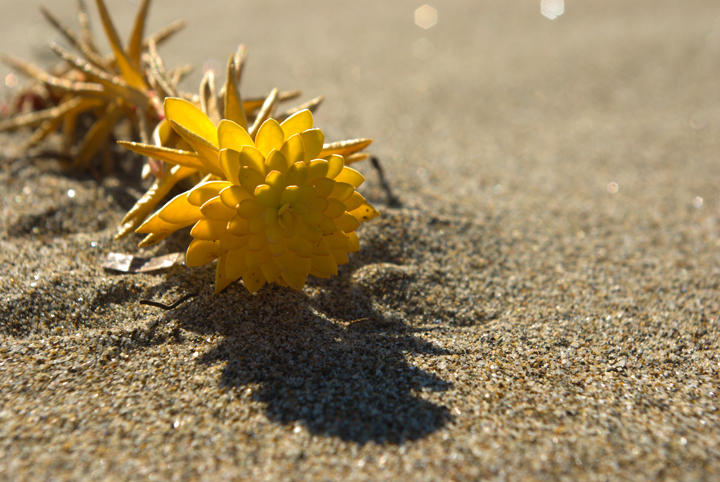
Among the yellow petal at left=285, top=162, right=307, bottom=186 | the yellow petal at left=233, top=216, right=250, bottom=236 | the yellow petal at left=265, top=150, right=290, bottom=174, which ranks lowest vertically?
the yellow petal at left=233, top=216, right=250, bottom=236

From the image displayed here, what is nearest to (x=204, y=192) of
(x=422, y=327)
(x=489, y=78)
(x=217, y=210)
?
(x=217, y=210)

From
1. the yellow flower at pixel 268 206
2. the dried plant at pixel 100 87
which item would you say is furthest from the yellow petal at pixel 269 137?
the dried plant at pixel 100 87

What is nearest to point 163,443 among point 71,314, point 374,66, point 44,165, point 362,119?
point 71,314

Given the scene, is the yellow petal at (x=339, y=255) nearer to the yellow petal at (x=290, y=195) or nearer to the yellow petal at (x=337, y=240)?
the yellow petal at (x=337, y=240)

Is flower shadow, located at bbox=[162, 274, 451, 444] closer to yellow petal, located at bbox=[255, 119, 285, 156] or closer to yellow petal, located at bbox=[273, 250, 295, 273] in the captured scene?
yellow petal, located at bbox=[273, 250, 295, 273]

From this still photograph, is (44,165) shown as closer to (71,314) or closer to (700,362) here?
(71,314)

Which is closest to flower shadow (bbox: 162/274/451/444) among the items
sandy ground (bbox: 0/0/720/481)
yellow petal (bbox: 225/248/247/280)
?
sandy ground (bbox: 0/0/720/481)

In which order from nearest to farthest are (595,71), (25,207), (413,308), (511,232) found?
(413,308) < (25,207) < (511,232) < (595,71)
